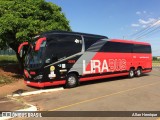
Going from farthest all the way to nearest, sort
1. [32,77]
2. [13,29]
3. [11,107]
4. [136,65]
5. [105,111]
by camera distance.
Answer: [136,65] → [13,29] → [32,77] → [11,107] → [105,111]

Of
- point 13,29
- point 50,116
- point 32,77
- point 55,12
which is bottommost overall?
point 50,116

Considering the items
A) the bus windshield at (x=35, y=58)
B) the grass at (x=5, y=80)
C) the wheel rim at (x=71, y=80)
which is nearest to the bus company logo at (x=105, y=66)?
the wheel rim at (x=71, y=80)

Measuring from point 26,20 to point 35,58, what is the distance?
407 cm

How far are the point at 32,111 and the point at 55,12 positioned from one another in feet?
42.1

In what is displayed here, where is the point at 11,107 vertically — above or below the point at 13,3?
below

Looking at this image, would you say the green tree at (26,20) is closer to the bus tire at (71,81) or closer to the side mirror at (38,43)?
the side mirror at (38,43)

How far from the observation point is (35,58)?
15.5 m

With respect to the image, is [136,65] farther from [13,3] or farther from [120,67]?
[13,3]

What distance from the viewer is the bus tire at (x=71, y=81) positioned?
53.7 ft

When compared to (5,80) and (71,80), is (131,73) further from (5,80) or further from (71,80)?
(5,80)

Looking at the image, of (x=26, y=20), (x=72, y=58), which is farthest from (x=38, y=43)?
(x=26, y=20)

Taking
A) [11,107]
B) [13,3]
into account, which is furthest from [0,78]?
[11,107]

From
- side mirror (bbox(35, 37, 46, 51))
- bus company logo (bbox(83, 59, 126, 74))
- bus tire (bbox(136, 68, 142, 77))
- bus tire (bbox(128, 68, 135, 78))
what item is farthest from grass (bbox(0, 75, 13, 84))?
bus tire (bbox(136, 68, 142, 77))

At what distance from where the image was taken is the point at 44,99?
1257 cm
